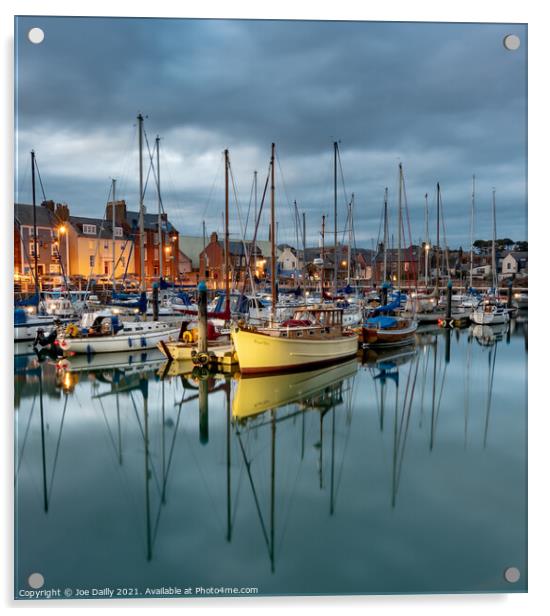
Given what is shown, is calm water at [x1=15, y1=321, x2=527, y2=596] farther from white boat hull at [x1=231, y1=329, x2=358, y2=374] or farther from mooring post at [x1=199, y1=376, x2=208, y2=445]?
white boat hull at [x1=231, y1=329, x2=358, y2=374]

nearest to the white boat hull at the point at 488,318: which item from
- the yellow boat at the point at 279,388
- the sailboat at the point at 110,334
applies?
the yellow boat at the point at 279,388

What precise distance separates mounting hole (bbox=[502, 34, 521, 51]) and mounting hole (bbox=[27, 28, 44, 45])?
5.20 metres

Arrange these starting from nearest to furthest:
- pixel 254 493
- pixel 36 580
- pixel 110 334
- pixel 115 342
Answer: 1. pixel 36 580
2. pixel 254 493
3. pixel 115 342
4. pixel 110 334

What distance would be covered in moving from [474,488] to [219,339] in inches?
543

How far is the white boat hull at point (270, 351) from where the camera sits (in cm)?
1568

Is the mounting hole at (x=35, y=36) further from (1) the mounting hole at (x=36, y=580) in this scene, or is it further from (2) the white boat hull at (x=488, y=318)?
(2) the white boat hull at (x=488, y=318)

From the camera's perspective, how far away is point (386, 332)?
79.3 feet

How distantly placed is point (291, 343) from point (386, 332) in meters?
9.32

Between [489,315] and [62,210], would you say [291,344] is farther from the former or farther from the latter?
[62,210]

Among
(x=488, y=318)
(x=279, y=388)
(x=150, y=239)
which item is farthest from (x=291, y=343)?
(x=150, y=239)

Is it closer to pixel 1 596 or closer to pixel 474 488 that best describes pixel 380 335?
pixel 474 488

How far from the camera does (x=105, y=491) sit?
23.4 feet
